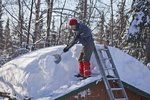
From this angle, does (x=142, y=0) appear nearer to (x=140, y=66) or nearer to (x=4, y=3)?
(x=140, y=66)

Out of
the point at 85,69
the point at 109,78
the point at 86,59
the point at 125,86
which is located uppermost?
the point at 86,59

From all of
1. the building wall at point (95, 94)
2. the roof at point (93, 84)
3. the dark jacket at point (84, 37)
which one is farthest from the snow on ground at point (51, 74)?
the dark jacket at point (84, 37)

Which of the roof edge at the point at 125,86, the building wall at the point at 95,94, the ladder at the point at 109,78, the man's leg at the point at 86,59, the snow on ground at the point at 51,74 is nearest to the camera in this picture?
the ladder at the point at 109,78

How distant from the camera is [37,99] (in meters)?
13.0

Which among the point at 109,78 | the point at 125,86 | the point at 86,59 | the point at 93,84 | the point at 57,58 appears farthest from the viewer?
the point at 57,58

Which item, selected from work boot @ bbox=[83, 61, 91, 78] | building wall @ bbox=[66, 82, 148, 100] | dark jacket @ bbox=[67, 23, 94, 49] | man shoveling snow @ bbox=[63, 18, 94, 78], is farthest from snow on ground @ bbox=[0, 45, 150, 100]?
dark jacket @ bbox=[67, 23, 94, 49]

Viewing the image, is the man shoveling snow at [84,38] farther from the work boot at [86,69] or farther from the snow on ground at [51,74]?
the snow on ground at [51,74]

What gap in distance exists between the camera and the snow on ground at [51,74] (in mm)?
13367

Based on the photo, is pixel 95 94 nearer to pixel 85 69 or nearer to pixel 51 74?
pixel 85 69

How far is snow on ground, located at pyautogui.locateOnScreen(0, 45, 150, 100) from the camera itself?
43.9ft

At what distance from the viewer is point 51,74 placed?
14000 mm

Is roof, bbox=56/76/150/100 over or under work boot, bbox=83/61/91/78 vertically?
under

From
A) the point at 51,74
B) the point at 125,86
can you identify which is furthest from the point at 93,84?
the point at 51,74

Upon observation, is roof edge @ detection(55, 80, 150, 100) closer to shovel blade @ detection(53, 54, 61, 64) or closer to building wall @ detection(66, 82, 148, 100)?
building wall @ detection(66, 82, 148, 100)
